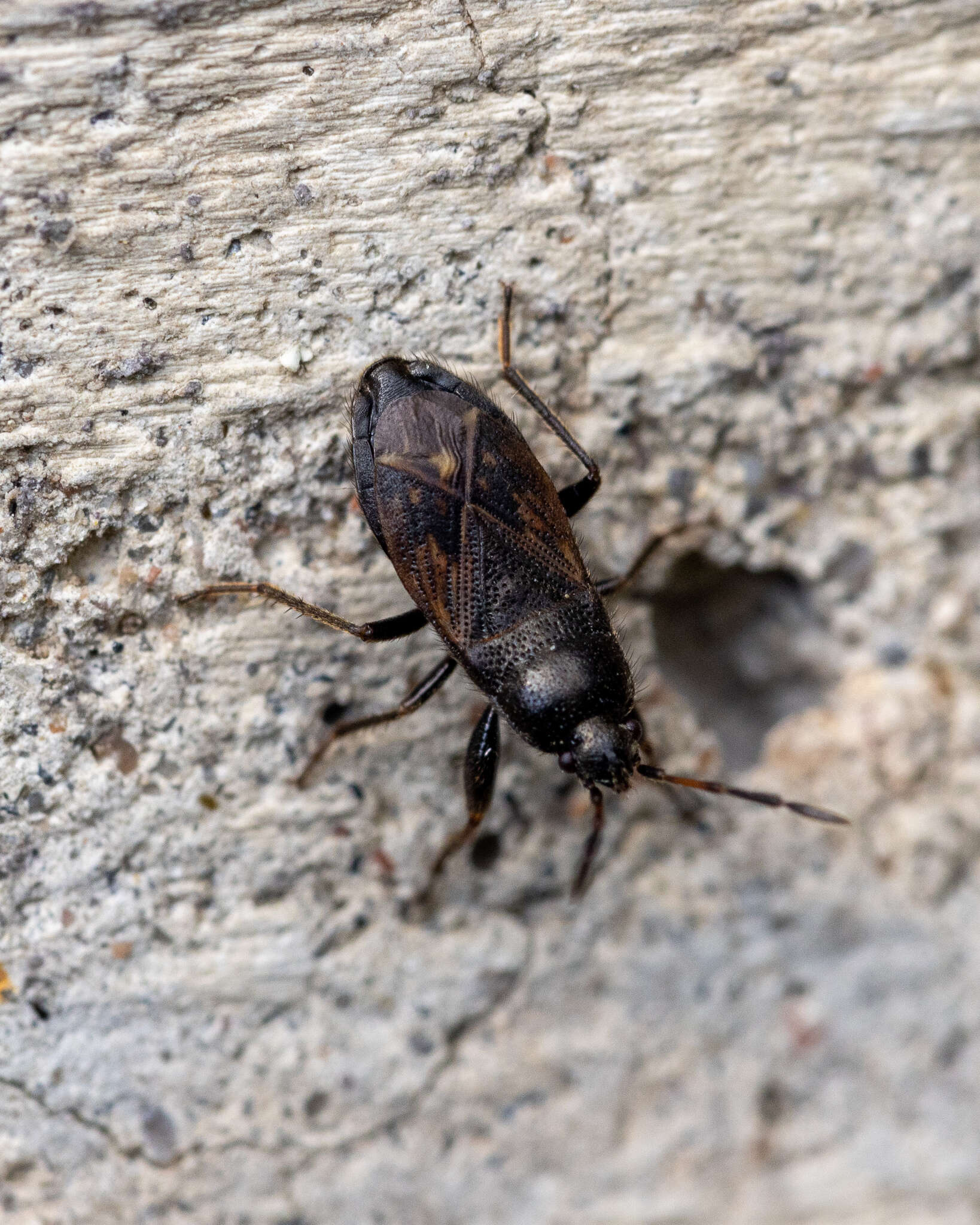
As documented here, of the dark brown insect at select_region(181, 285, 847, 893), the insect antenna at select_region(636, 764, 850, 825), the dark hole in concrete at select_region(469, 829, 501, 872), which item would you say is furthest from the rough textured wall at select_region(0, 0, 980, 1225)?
the insect antenna at select_region(636, 764, 850, 825)

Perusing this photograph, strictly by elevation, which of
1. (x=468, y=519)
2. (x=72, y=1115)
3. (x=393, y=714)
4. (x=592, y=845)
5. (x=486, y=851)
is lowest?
(x=72, y=1115)

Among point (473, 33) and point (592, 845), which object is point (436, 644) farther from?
point (473, 33)

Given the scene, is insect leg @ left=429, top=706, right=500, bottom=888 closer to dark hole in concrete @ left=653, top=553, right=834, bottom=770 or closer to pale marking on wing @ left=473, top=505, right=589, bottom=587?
Answer: pale marking on wing @ left=473, top=505, right=589, bottom=587

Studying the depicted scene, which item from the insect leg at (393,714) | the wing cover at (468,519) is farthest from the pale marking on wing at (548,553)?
the insect leg at (393,714)

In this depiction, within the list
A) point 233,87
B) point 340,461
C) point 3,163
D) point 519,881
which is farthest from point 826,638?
point 3,163

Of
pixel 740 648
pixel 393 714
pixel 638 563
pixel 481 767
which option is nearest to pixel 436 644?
pixel 393 714
